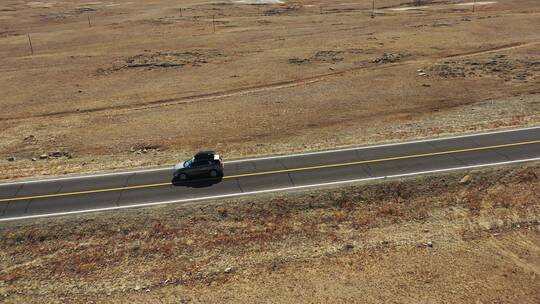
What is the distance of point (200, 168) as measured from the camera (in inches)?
1163

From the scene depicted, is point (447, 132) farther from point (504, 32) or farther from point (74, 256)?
point (504, 32)

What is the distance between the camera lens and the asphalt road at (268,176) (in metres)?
27.9

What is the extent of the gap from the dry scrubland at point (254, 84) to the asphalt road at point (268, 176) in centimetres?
274

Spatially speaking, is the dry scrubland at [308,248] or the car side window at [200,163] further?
the car side window at [200,163]

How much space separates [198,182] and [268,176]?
5.01m

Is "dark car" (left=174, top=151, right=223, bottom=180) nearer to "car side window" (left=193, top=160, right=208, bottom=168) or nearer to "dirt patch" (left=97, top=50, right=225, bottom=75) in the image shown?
"car side window" (left=193, top=160, right=208, bottom=168)

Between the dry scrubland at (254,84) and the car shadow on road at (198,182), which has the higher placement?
the dry scrubland at (254,84)

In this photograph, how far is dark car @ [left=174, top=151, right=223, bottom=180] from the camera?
97.1 ft

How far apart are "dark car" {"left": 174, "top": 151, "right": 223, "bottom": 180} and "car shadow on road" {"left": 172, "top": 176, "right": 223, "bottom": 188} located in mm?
291

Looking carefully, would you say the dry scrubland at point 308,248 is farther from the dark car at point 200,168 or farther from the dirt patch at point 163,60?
the dirt patch at point 163,60

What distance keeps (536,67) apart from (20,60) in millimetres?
79780

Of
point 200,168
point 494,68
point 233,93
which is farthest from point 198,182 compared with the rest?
point 494,68

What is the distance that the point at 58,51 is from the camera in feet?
256

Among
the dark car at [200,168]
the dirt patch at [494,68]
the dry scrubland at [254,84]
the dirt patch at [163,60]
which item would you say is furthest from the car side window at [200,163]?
the dirt patch at [163,60]
